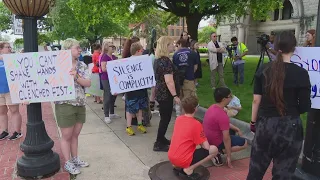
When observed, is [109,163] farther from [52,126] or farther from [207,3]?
[207,3]

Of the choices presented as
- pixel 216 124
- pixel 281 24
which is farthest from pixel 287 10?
pixel 216 124

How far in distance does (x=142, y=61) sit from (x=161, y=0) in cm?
1065

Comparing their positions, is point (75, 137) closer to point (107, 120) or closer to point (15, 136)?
point (15, 136)

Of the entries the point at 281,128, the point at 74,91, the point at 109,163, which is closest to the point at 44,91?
the point at 74,91

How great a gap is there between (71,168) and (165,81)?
6.02 ft

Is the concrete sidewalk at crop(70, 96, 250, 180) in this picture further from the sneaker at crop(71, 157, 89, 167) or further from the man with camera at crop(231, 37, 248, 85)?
the man with camera at crop(231, 37, 248, 85)

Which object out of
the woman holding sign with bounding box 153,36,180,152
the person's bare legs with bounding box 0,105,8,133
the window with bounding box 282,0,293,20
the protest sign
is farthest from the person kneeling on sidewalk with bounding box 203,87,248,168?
the window with bounding box 282,0,293,20

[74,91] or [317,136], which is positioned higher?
[74,91]

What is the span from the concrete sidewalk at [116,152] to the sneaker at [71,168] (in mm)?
72

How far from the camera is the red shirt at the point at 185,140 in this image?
3502mm

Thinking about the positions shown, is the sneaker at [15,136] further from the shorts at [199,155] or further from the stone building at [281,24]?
the stone building at [281,24]

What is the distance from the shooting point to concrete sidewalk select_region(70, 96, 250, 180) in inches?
155

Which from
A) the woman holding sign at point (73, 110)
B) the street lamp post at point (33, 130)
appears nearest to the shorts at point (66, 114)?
the woman holding sign at point (73, 110)

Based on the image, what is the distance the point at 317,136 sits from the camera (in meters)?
3.44
